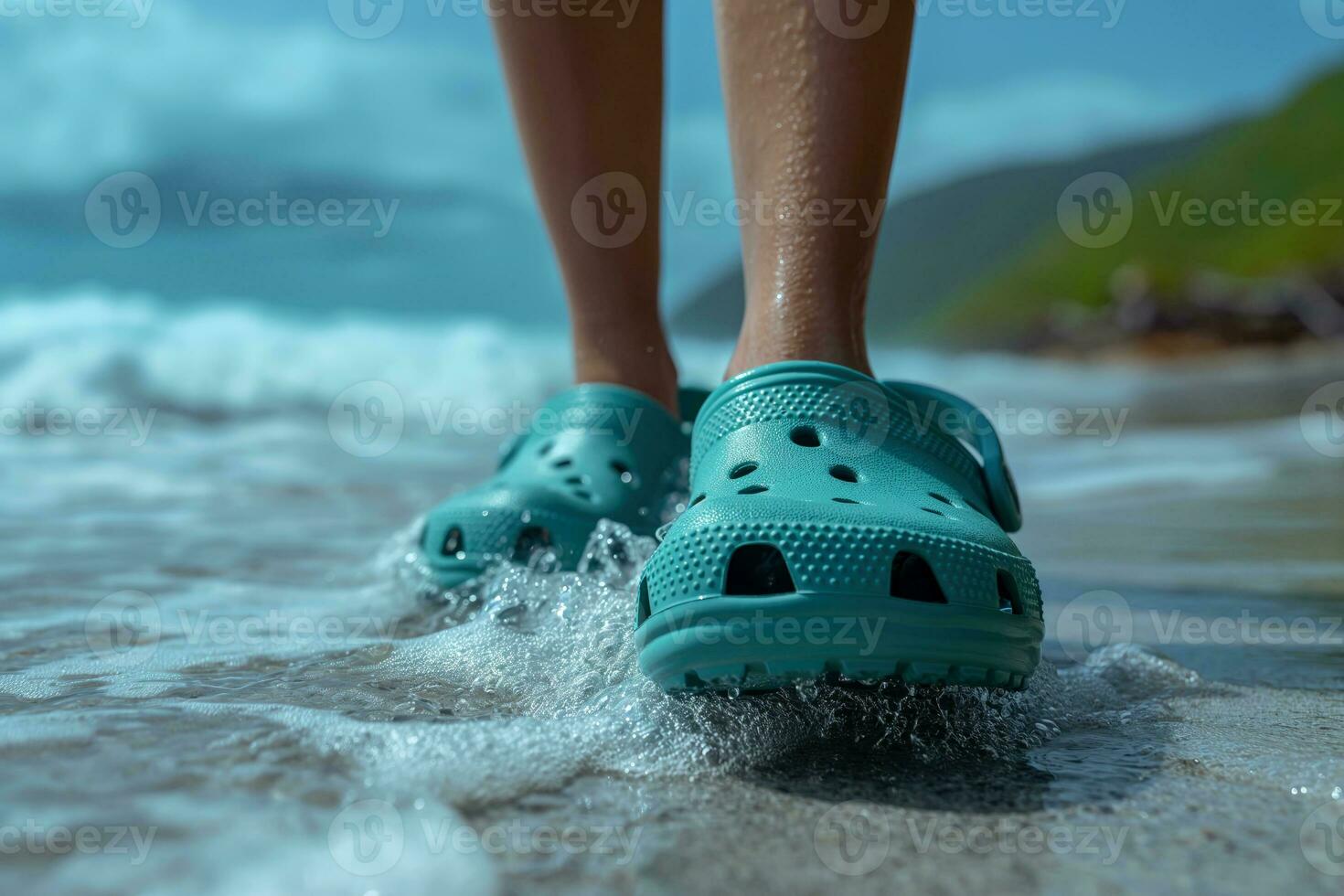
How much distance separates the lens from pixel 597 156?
120cm

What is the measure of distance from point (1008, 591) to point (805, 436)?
6.9 inches

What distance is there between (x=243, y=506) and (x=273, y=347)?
187 inches

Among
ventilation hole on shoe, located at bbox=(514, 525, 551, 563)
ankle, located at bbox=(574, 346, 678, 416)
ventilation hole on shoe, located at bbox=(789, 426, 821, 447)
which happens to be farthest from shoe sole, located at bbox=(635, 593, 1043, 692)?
ankle, located at bbox=(574, 346, 678, 416)

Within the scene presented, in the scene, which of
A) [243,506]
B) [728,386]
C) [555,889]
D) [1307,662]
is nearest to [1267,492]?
[1307,662]

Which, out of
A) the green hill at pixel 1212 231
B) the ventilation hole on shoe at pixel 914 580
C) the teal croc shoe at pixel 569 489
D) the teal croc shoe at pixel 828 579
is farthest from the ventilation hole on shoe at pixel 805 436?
the green hill at pixel 1212 231

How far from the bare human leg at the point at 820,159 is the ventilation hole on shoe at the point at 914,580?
0.70 feet

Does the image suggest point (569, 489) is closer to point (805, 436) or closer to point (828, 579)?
point (805, 436)

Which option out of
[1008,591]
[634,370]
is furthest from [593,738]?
[634,370]

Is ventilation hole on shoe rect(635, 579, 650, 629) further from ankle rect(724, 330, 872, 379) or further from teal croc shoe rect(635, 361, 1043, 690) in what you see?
ankle rect(724, 330, 872, 379)

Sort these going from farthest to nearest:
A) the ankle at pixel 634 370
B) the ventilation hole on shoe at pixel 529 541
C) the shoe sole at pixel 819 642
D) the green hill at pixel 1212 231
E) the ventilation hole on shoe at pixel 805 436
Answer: the green hill at pixel 1212 231 → the ankle at pixel 634 370 → the ventilation hole on shoe at pixel 529 541 → the ventilation hole on shoe at pixel 805 436 → the shoe sole at pixel 819 642

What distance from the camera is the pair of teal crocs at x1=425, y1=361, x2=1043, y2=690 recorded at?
61cm

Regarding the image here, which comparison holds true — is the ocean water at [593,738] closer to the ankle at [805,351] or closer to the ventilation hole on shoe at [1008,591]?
the ventilation hole on shoe at [1008,591]

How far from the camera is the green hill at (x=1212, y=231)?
13.5 m

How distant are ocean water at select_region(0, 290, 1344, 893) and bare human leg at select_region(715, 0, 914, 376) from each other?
25cm
